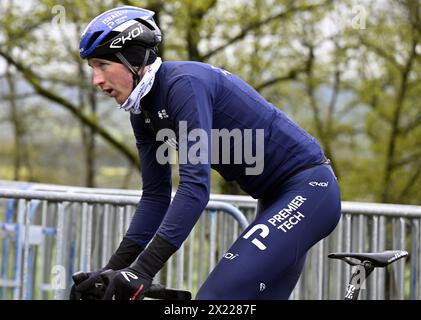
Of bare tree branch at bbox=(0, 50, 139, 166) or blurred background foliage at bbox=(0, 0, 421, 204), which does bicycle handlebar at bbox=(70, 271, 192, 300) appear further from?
bare tree branch at bbox=(0, 50, 139, 166)

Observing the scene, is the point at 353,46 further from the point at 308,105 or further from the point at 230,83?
the point at 230,83

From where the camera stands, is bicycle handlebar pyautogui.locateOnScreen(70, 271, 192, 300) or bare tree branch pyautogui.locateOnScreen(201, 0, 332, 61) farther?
bare tree branch pyautogui.locateOnScreen(201, 0, 332, 61)

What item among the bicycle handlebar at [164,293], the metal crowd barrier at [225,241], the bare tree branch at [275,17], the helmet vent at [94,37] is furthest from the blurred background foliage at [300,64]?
the bicycle handlebar at [164,293]

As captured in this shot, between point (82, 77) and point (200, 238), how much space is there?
46.3 feet

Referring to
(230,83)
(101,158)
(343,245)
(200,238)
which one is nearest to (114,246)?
(200,238)

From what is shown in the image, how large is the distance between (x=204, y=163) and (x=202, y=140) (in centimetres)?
9

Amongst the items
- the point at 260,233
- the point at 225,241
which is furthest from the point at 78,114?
the point at 260,233

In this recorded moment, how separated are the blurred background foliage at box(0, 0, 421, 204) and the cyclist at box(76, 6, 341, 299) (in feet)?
38.2

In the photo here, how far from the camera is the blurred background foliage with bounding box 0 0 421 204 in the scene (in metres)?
17.2

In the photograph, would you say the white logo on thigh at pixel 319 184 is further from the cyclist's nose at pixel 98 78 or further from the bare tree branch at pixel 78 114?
the bare tree branch at pixel 78 114

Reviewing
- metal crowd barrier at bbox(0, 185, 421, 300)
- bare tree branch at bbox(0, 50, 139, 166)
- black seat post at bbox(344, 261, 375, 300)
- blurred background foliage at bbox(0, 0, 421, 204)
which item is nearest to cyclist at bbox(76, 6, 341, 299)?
black seat post at bbox(344, 261, 375, 300)

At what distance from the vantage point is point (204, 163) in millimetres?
3217

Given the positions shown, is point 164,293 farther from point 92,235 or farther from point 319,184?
point 92,235
